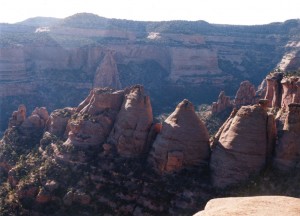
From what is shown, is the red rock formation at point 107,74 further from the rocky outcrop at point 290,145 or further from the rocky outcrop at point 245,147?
the rocky outcrop at point 290,145

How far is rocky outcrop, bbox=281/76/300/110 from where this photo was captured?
43438 mm

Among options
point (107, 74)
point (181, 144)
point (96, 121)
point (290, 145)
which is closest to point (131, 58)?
point (107, 74)

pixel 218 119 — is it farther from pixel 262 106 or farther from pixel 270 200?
pixel 270 200

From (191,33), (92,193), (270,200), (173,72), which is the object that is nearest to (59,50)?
(173,72)

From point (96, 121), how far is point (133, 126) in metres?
4.29

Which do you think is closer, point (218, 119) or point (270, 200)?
point (270, 200)

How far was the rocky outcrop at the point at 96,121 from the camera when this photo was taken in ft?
137

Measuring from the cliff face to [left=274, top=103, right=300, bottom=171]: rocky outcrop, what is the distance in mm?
65431

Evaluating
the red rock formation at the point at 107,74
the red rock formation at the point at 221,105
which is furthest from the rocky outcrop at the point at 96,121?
the red rock formation at the point at 107,74

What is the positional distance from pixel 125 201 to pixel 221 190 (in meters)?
7.86

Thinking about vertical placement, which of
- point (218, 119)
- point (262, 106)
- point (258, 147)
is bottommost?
point (218, 119)

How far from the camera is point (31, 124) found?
51.5 m

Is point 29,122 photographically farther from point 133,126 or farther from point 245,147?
point 245,147

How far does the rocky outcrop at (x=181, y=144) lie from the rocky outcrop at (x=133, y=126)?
220 centimetres
